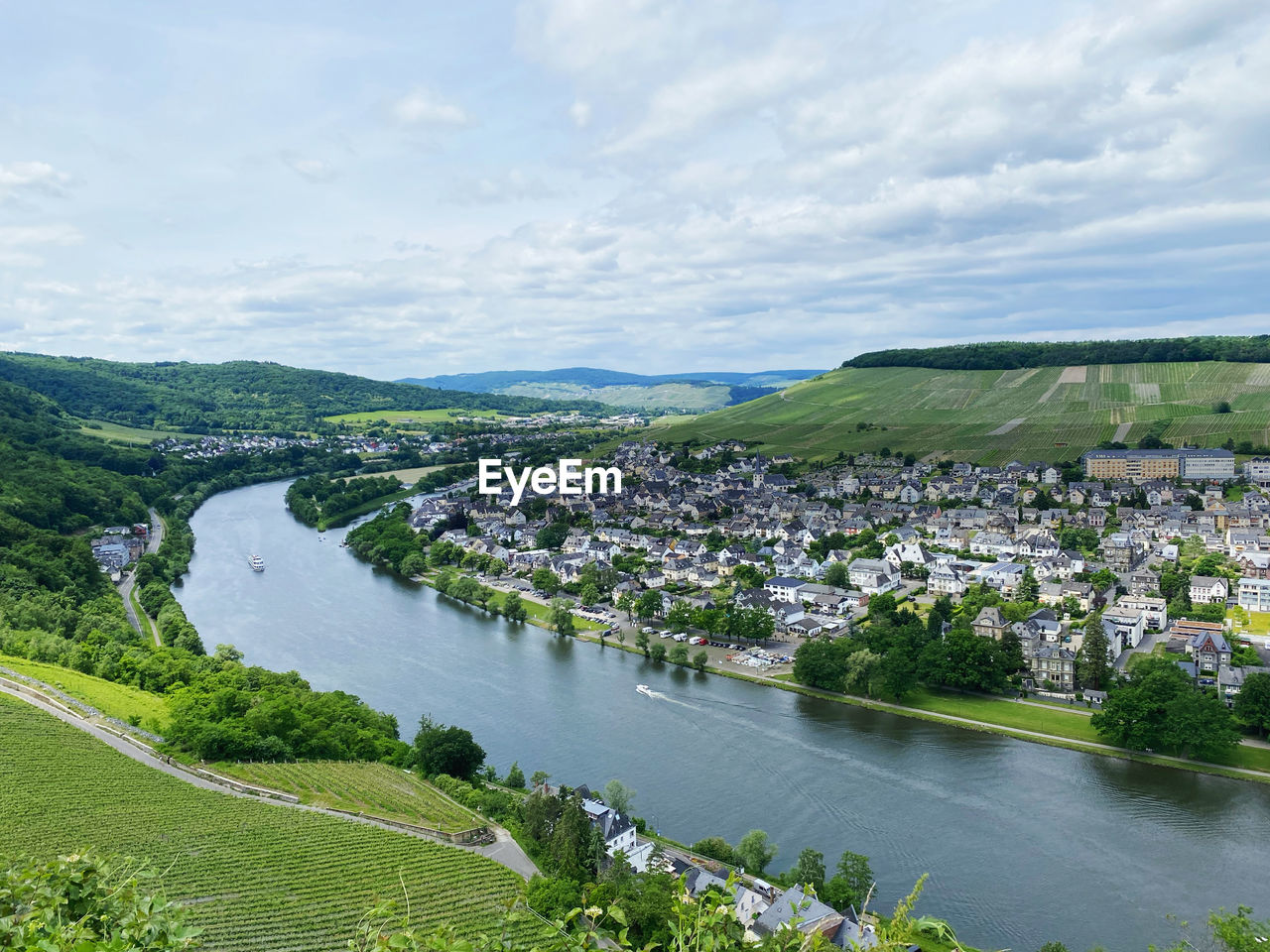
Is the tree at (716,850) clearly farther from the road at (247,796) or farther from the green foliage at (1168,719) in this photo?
the green foliage at (1168,719)

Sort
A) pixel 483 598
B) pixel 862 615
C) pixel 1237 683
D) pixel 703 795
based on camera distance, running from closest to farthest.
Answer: pixel 703 795 → pixel 1237 683 → pixel 862 615 → pixel 483 598

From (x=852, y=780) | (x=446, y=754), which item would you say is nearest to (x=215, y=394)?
(x=446, y=754)

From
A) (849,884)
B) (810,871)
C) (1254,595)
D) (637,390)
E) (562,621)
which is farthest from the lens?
(637,390)

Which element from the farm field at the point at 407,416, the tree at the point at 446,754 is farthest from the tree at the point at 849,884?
the farm field at the point at 407,416

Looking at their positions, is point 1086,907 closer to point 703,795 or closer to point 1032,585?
point 703,795

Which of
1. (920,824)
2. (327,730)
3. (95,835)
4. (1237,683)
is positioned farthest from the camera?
(1237,683)

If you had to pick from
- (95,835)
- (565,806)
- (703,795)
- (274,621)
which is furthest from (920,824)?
(274,621)

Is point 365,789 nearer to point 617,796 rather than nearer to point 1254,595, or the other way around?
point 617,796

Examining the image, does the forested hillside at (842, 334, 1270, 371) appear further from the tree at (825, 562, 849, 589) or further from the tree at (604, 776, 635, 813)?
the tree at (604, 776, 635, 813)
